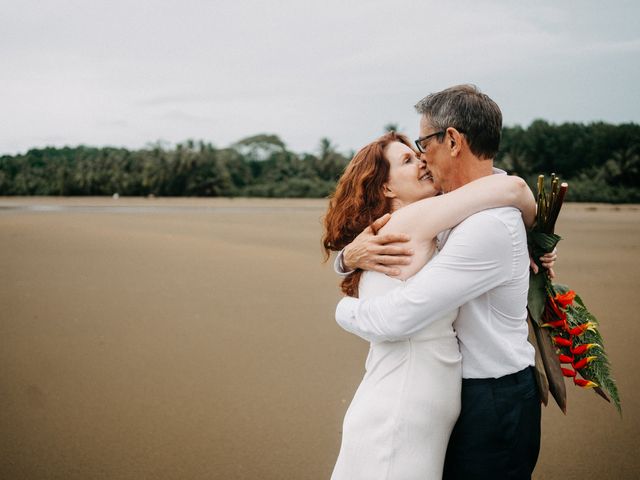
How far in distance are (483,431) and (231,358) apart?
15.2 ft

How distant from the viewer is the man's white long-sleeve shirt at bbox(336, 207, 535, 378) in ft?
5.51

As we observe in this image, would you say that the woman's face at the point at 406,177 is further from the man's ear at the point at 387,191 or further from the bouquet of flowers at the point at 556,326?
the bouquet of flowers at the point at 556,326

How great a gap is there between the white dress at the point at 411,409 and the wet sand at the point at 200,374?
2263mm

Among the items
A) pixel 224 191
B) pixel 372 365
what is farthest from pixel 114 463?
pixel 224 191

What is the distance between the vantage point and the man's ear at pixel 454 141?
1.84 metres

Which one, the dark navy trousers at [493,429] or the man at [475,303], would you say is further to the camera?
the dark navy trousers at [493,429]

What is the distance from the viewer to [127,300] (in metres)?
8.70

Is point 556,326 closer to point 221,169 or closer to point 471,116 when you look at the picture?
point 471,116

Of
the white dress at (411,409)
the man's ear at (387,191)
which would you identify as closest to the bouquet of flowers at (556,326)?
the white dress at (411,409)

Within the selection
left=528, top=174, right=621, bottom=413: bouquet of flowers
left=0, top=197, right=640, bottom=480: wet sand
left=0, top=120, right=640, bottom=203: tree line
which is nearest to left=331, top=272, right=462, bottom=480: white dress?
left=528, top=174, right=621, bottom=413: bouquet of flowers

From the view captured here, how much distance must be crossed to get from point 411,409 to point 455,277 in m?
0.51

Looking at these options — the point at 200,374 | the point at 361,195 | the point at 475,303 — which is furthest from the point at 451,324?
the point at 200,374

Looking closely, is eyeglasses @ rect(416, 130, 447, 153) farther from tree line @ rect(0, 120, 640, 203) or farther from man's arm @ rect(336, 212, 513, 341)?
tree line @ rect(0, 120, 640, 203)

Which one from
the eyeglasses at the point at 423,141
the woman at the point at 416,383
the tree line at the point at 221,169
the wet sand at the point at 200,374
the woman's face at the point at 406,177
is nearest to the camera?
the woman at the point at 416,383
